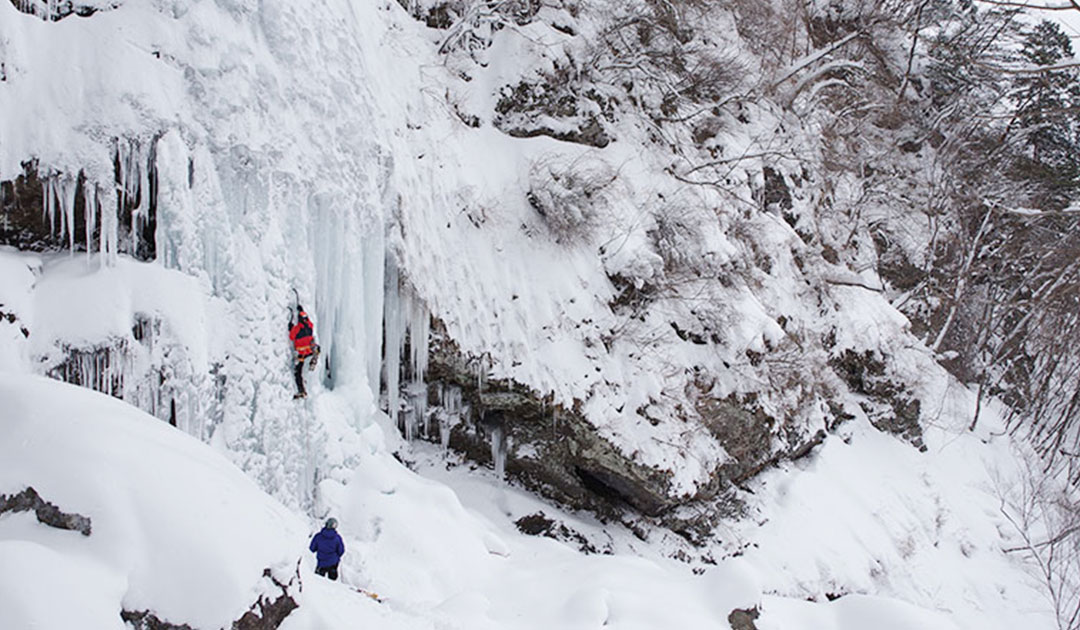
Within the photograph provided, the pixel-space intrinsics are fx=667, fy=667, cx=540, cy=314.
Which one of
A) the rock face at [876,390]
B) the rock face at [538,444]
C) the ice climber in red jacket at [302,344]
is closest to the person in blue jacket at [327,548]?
the ice climber in red jacket at [302,344]

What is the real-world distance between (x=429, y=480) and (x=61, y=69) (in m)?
5.68

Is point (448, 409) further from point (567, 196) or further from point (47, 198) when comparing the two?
point (47, 198)

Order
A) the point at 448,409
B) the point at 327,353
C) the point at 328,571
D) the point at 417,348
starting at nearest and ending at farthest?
the point at 328,571, the point at 327,353, the point at 417,348, the point at 448,409

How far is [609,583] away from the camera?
6840mm

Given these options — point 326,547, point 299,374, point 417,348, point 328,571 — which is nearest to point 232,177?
point 299,374

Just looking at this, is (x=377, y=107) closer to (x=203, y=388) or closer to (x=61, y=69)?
(x=61, y=69)

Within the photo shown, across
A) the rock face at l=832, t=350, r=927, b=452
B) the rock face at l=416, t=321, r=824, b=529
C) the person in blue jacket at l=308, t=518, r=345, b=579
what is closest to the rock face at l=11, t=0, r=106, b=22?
the rock face at l=416, t=321, r=824, b=529

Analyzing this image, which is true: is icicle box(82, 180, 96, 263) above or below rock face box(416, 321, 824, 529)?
above

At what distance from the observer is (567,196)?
984 centimetres

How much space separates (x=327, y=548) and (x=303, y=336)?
6.96ft

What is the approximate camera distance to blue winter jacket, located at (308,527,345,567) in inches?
229

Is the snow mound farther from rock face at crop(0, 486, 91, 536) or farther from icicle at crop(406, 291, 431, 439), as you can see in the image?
icicle at crop(406, 291, 431, 439)

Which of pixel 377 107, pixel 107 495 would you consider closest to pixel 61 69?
pixel 377 107

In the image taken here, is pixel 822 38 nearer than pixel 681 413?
No
